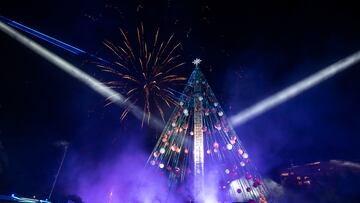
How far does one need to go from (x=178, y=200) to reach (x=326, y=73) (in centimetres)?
1389

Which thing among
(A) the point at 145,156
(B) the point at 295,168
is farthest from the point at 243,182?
(A) the point at 145,156

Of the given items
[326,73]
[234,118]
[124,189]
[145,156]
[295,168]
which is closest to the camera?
[326,73]

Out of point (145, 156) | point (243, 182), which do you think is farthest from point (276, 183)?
point (145, 156)

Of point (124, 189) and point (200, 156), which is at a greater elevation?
point (200, 156)

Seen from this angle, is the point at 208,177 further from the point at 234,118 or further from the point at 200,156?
the point at 234,118

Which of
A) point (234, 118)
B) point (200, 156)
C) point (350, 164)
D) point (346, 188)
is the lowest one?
point (346, 188)

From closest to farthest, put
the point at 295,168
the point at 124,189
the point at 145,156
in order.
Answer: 1. the point at 295,168
2. the point at 124,189
3. the point at 145,156

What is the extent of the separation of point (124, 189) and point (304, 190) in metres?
12.5

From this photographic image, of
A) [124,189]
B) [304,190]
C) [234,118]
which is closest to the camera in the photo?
[304,190]

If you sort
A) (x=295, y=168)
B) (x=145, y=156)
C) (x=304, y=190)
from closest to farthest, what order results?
(x=304, y=190)
(x=295, y=168)
(x=145, y=156)

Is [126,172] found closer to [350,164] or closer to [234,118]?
[234,118]

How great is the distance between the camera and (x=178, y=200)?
2153 centimetres

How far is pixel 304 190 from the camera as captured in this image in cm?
1697

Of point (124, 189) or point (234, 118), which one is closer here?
point (234, 118)
